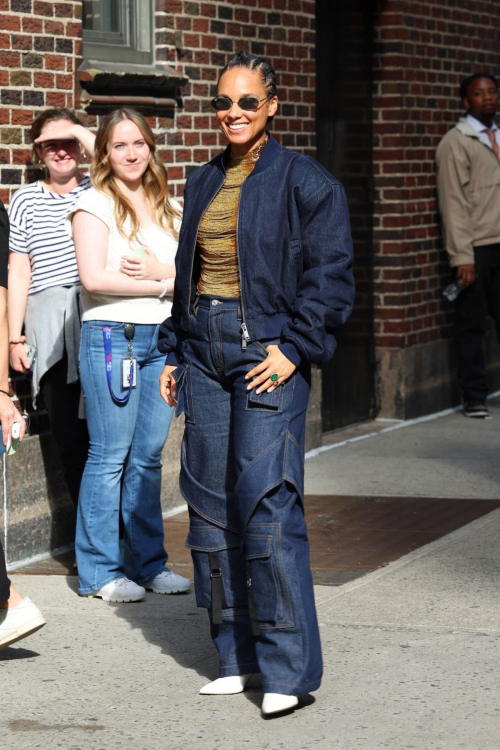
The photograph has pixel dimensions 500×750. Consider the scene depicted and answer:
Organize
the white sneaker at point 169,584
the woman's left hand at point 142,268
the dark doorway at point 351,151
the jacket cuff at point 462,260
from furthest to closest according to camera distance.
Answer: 1. the jacket cuff at point 462,260
2. the dark doorway at point 351,151
3. the white sneaker at point 169,584
4. the woman's left hand at point 142,268

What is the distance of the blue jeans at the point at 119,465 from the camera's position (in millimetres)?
5777

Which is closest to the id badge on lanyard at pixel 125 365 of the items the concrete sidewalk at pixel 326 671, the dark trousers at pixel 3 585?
the concrete sidewalk at pixel 326 671

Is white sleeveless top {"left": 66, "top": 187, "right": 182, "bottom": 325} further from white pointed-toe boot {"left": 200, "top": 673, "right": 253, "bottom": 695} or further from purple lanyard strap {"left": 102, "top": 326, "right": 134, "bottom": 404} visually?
white pointed-toe boot {"left": 200, "top": 673, "right": 253, "bottom": 695}

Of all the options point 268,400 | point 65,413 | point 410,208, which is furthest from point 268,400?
point 410,208

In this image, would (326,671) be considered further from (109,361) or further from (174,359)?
(109,361)

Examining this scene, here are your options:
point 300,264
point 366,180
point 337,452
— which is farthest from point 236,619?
point 366,180

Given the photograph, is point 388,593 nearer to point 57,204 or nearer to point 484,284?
point 57,204

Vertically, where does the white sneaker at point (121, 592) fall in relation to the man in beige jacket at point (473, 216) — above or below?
below

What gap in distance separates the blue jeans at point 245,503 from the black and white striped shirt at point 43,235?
1.73 meters

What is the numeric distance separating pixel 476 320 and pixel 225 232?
588cm

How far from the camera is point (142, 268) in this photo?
5734 millimetres

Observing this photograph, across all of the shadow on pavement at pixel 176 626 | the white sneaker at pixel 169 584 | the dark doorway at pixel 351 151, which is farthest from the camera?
the dark doorway at pixel 351 151

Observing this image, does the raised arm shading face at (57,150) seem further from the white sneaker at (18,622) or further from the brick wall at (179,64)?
the white sneaker at (18,622)

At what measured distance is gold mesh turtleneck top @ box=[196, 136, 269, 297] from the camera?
442 centimetres
